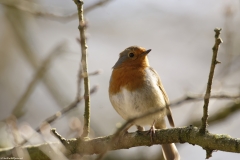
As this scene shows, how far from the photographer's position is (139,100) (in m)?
4.73

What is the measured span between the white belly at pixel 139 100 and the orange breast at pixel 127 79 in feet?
0.17

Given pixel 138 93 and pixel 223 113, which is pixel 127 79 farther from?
pixel 223 113

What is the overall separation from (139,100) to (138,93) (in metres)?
0.08

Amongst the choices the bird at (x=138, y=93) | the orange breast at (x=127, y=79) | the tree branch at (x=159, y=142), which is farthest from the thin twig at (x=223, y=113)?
the tree branch at (x=159, y=142)

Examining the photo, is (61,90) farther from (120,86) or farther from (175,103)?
(175,103)

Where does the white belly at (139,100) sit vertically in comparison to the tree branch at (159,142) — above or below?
above

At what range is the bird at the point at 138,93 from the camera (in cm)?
474

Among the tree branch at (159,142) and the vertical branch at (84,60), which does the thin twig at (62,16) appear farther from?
the tree branch at (159,142)

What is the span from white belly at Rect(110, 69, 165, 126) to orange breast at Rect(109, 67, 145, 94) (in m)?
0.05

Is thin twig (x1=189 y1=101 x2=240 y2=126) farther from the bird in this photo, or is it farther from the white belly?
the white belly

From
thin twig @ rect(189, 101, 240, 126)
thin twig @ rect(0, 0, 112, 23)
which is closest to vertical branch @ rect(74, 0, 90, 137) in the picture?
thin twig @ rect(0, 0, 112, 23)

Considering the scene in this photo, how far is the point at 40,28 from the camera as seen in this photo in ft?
28.0

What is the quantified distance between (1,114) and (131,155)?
300 centimetres

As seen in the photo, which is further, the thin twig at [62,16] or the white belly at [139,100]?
the white belly at [139,100]
